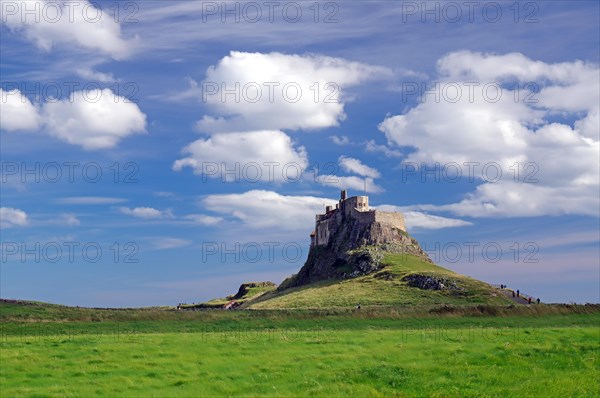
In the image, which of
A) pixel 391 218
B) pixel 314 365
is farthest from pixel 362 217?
pixel 314 365

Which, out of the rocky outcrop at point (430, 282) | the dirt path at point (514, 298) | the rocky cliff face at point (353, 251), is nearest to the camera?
the dirt path at point (514, 298)

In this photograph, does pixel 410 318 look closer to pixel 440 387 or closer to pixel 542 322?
pixel 542 322

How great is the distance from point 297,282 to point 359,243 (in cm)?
2294

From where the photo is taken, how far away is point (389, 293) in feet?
455

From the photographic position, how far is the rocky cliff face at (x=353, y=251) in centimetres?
17294

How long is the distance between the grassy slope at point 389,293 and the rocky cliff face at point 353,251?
247 inches

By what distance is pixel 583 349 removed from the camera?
156 ft

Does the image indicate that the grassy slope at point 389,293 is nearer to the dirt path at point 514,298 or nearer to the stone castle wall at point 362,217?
the dirt path at point 514,298

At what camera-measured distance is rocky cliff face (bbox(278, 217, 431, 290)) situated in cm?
17294

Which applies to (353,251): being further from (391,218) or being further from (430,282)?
(430,282)

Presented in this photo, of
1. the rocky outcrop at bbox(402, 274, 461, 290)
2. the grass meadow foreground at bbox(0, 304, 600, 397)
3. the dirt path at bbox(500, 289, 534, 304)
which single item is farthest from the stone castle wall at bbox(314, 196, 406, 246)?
the grass meadow foreground at bbox(0, 304, 600, 397)

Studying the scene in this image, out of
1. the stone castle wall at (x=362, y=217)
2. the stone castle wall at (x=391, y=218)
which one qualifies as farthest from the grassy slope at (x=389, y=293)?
the stone castle wall at (x=362, y=217)

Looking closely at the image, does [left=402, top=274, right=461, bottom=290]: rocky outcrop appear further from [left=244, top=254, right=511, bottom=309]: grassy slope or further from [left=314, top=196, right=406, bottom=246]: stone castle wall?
[left=314, top=196, right=406, bottom=246]: stone castle wall

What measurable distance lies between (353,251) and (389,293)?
139 feet
